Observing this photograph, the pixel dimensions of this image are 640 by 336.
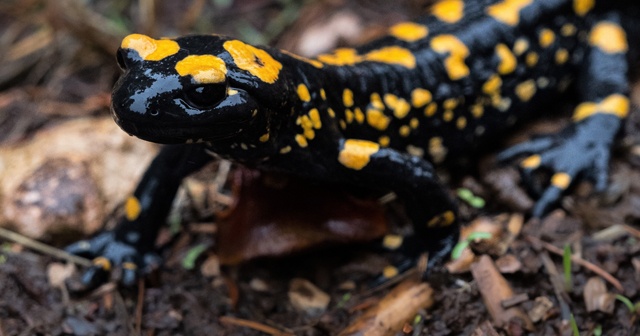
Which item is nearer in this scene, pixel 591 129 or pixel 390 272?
pixel 390 272

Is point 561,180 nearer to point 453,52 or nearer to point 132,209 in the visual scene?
point 453,52

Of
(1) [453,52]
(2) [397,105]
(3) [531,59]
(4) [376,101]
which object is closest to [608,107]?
(3) [531,59]

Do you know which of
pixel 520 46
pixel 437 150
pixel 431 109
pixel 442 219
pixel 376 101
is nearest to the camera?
pixel 442 219

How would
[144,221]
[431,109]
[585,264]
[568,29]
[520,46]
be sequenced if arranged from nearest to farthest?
[585,264] → [144,221] → [431,109] → [520,46] → [568,29]

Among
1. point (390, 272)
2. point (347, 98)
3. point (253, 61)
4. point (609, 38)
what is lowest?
point (390, 272)

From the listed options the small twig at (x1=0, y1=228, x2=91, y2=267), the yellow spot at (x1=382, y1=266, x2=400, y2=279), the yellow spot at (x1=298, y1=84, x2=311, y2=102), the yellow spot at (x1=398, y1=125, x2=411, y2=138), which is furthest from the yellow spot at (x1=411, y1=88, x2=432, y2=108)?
the small twig at (x1=0, y1=228, x2=91, y2=267)

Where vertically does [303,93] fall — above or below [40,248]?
above

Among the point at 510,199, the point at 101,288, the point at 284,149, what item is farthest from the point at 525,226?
the point at 101,288
